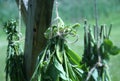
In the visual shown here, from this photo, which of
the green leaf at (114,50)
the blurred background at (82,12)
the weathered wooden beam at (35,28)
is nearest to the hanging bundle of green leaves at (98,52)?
the green leaf at (114,50)

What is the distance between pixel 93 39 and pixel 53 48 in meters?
0.27

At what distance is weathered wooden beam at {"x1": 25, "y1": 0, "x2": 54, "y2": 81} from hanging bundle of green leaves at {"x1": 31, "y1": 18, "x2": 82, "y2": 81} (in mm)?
226

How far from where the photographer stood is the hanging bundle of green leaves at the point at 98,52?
915mm

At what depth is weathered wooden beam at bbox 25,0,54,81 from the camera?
144cm

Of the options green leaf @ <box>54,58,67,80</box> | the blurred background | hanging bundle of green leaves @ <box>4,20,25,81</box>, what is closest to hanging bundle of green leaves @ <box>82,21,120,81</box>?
green leaf @ <box>54,58,67,80</box>

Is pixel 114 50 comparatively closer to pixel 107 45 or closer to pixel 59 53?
pixel 107 45

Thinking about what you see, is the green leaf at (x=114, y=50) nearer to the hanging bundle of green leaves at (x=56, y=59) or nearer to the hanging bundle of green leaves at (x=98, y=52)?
the hanging bundle of green leaves at (x=98, y=52)

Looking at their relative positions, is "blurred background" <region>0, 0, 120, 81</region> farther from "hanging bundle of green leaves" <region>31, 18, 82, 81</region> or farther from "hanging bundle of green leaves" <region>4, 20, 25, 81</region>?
"hanging bundle of green leaves" <region>31, 18, 82, 81</region>

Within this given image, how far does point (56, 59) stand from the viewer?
118 centimetres

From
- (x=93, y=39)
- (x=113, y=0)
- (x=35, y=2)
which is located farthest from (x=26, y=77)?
(x=113, y=0)

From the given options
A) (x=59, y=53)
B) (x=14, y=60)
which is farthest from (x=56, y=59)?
(x=14, y=60)

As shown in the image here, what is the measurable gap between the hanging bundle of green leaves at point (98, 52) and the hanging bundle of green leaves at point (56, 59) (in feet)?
0.69

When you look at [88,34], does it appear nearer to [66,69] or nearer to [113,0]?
[66,69]

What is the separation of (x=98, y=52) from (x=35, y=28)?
0.62 meters
